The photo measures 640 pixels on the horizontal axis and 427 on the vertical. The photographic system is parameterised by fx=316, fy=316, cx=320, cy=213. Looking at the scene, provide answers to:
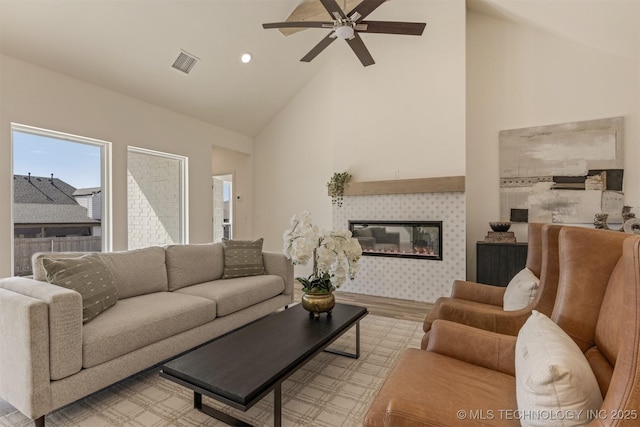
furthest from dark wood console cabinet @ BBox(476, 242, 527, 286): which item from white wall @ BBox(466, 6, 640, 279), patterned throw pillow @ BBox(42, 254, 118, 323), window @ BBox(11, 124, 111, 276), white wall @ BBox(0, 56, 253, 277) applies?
window @ BBox(11, 124, 111, 276)

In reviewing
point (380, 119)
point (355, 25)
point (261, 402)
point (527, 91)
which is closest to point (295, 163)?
point (380, 119)

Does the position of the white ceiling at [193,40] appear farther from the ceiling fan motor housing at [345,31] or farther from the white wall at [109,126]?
the ceiling fan motor housing at [345,31]

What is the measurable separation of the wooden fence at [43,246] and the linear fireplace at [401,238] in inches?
132

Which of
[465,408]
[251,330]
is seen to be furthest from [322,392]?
[465,408]

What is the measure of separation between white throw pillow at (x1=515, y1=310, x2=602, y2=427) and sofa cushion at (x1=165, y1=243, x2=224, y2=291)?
285cm

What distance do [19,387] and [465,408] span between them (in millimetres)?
2175

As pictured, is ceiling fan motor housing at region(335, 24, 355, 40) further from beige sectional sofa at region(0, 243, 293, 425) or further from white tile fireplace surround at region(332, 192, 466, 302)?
beige sectional sofa at region(0, 243, 293, 425)

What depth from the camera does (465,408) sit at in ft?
3.67

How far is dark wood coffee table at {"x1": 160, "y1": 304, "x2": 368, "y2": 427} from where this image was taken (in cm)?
144

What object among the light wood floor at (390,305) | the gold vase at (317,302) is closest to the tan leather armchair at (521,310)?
the gold vase at (317,302)

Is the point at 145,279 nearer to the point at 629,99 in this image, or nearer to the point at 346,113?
the point at 346,113

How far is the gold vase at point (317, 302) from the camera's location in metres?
2.31

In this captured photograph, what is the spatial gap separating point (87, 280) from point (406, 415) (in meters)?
2.16

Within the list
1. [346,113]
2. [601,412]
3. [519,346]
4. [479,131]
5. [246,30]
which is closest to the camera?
[601,412]
